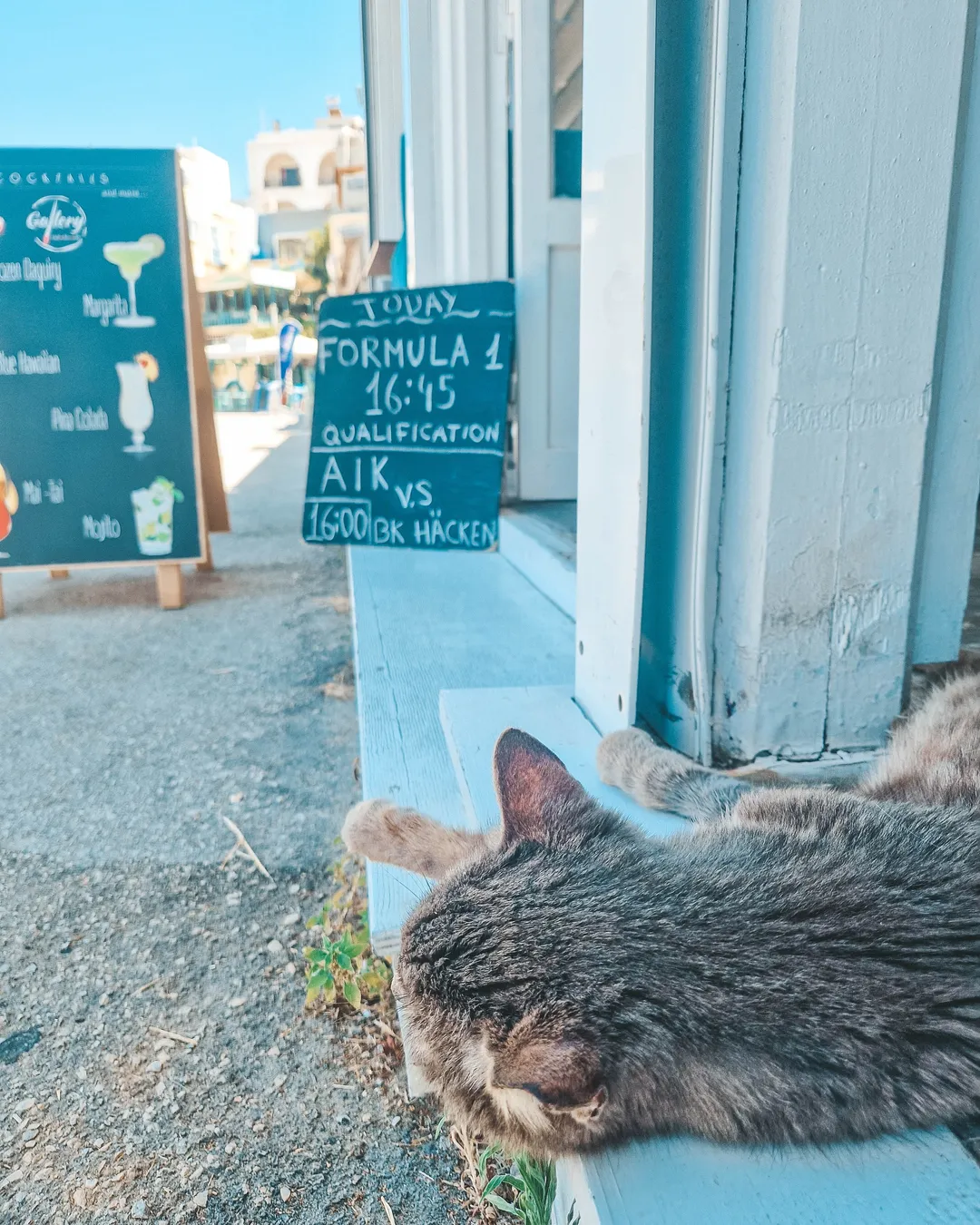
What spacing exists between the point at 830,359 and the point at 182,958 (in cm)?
176

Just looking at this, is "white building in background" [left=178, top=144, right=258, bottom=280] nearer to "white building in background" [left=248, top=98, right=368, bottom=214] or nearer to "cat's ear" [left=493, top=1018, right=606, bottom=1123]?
"white building in background" [left=248, top=98, right=368, bottom=214]

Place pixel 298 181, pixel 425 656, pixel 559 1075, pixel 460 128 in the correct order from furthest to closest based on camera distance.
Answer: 1. pixel 298 181
2. pixel 460 128
3. pixel 425 656
4. pixel 559 1075

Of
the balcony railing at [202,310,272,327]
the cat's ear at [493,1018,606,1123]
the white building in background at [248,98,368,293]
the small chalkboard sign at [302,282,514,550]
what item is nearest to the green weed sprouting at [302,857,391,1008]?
the cat's ear at [493,1018,606,1123]

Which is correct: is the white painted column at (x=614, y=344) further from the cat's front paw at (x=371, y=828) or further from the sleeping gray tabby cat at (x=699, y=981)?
the sleeping gray tabby cat at (x=699, y=981)

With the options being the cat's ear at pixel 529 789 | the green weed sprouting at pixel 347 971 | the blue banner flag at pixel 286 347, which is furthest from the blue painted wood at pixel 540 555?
the blue banner flag at pixel 286 347

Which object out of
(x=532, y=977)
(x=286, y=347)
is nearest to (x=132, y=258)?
(x=532, y=977)

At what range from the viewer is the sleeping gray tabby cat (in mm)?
872

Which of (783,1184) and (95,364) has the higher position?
(95,364)

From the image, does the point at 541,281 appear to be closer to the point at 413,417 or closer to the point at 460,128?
the point at 413,417

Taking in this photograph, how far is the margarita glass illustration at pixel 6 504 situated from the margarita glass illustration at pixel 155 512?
1.81 ft

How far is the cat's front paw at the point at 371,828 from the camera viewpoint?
1.61 meters

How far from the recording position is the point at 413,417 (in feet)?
11.7

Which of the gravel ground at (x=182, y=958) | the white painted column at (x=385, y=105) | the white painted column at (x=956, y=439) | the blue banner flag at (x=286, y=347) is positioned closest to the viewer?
the gravel ground at (x=182, y=958)

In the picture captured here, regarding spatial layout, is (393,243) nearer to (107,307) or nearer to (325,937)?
(107,307)
